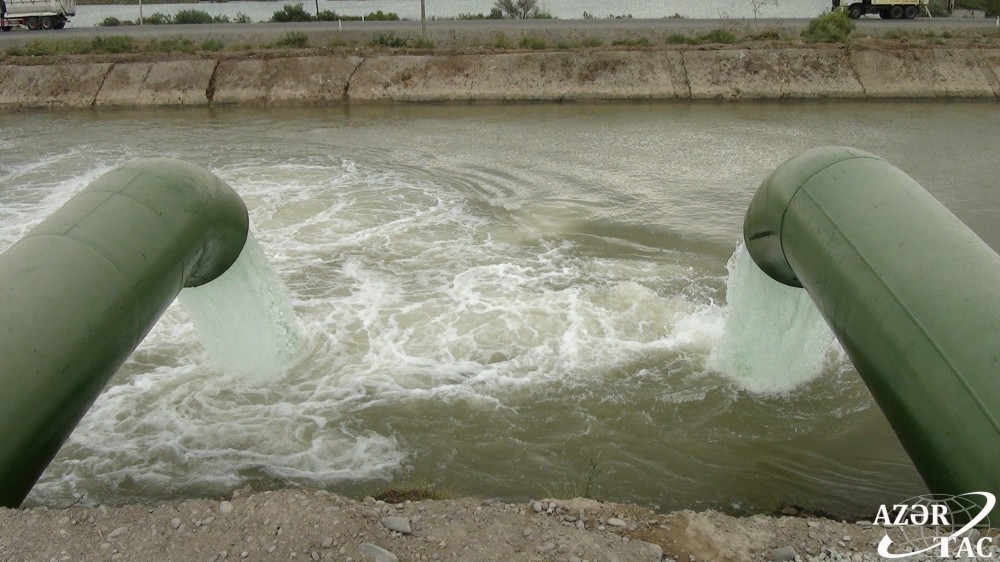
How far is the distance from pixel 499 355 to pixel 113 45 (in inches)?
947

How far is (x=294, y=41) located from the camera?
2748 cm

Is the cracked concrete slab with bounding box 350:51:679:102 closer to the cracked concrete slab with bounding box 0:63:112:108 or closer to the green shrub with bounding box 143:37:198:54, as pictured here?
the green shrub with bounding box 143:37:198:54

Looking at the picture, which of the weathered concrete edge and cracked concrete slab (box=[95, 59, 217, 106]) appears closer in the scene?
the weathered concrete edge

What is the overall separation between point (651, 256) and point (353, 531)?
779cm

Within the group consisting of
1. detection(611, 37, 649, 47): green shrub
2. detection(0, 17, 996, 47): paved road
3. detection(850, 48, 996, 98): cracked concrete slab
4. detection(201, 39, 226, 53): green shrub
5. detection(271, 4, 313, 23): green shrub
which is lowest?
detection(850, 48, 996, 98): cracked concrete slab

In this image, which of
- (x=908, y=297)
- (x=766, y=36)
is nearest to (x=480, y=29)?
(x=766, y=36)

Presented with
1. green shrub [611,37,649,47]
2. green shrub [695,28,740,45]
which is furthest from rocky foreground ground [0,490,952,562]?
green shrub [695,28,740,45]

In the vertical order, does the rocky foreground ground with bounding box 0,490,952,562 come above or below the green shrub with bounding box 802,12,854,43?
below

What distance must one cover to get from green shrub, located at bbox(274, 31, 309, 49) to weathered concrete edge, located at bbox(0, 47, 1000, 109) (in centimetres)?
319

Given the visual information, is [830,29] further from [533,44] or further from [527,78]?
[527,78]

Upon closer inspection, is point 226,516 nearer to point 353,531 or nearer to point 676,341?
point 353,531

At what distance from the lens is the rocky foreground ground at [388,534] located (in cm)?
439

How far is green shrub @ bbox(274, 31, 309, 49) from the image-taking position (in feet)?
89.3

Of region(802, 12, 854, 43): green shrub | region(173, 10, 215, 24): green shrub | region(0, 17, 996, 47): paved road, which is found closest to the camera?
region(802, 12, 854, 43): green shrub
